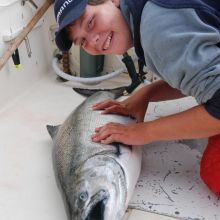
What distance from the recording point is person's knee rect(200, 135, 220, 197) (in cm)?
116

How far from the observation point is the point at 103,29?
1057 millimetres

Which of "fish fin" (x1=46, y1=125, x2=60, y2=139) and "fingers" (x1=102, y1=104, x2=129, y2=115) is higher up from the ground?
"fingers" (x1=102, y1=104, x2=129, y2=115)

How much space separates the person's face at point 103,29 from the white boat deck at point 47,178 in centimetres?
46

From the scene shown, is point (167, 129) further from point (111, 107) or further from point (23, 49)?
point (23, 49)

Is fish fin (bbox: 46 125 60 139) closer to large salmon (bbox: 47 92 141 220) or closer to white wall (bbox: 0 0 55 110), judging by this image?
large salmon (bbox: 47 92 141 220)

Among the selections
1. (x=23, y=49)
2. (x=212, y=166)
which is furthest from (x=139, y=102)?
(x=23, y=49)

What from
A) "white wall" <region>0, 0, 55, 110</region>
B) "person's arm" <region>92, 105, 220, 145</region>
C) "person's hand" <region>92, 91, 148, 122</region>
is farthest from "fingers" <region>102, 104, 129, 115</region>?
"white wall" <region>0, 0, 55, 110</region>

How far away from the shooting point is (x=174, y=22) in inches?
36.6

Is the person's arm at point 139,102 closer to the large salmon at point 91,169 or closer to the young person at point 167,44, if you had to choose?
the large salmon at point 91,169

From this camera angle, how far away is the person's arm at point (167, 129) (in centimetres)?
104

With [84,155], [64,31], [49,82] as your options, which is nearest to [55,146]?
[84,155]

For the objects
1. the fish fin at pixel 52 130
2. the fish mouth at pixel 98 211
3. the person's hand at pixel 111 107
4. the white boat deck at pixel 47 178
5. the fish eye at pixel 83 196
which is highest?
the fish eye at pixel 83 196

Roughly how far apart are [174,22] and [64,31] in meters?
0.34

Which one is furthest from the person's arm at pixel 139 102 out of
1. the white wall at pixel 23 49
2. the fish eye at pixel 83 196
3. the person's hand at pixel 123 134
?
the white wall at pixel 23 49
